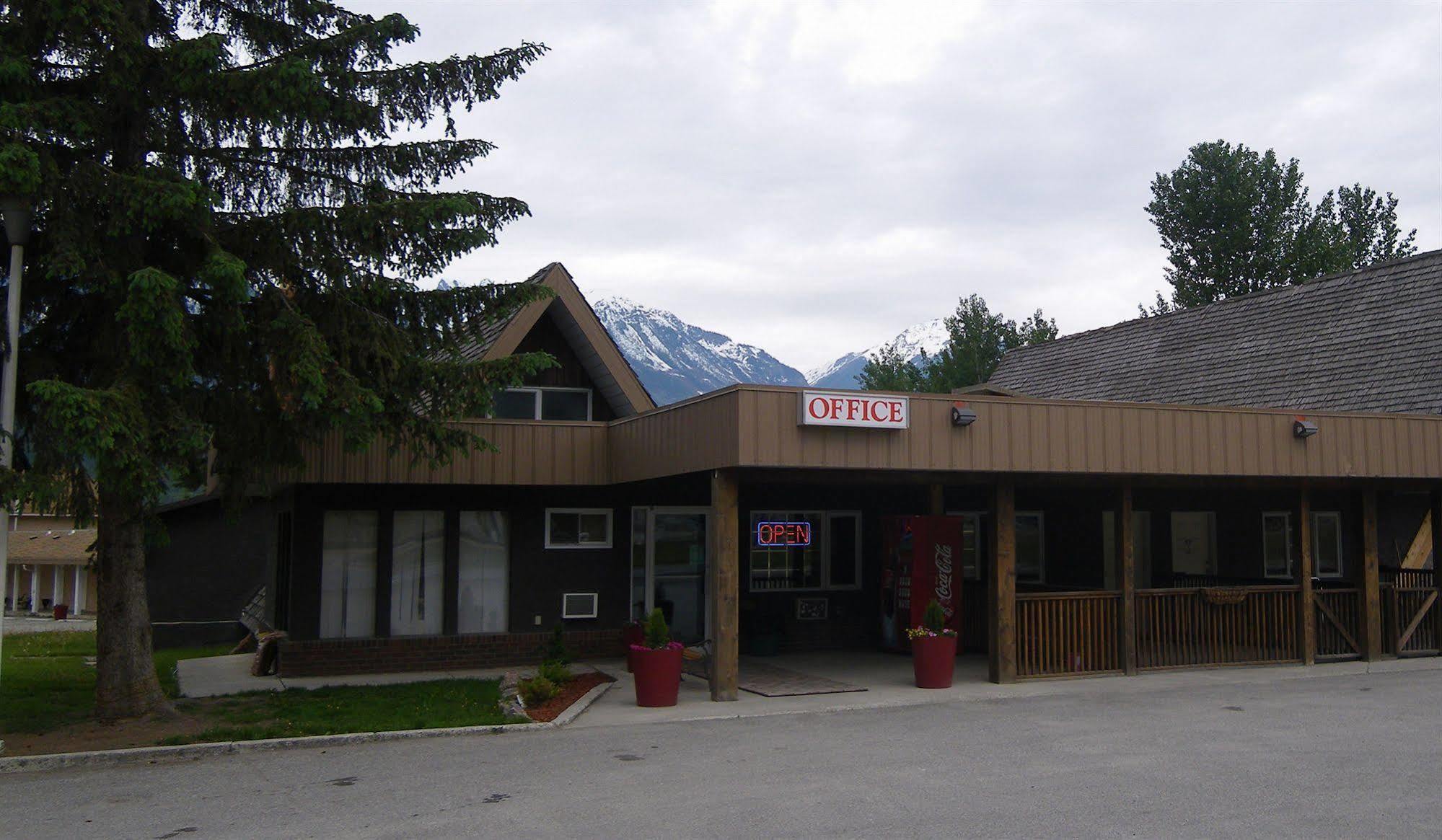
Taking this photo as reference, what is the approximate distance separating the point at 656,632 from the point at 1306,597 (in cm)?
944

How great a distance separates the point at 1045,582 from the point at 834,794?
12576mm

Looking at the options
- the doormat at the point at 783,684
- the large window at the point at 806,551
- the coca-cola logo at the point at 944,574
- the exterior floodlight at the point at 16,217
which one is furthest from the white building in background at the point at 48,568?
the exterior floodlight at the point at 16,217

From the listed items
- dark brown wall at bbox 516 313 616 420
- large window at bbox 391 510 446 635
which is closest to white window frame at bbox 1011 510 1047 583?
dark brown wall at bbox 516 313 616 420

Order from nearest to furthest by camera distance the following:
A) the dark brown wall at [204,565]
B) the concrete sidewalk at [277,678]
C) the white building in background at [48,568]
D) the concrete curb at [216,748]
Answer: the concrete curb at [216,748], the concrete sidewalk at [277,678], the dark brown wall at [204,565], the white building in background at [48,568]

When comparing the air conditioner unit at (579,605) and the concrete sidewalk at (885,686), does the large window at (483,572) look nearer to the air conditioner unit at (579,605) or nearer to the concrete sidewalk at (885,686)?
the air conditioner unit at (579,605)

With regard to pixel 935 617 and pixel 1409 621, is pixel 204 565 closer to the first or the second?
pixel 935 617

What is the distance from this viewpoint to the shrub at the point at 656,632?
1317 cm

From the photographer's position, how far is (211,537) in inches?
1056

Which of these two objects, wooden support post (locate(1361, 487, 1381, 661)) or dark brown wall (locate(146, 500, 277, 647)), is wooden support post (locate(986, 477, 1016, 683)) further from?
dark brown wall (locate(146, 500, 277, 647))

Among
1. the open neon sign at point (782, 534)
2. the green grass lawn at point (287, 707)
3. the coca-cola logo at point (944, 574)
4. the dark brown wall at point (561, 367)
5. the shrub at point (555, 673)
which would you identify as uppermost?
the dark brown wall at point (561, 367)

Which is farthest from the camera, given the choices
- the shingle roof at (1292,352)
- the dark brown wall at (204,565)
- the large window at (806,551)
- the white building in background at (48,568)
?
the white building in background at (48,568)

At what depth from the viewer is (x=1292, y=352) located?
23.5 metres

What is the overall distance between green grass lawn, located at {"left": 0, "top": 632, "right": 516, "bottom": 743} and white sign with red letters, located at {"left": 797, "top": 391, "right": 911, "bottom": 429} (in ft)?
14.6

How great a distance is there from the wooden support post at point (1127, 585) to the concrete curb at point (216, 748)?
7.64 m
